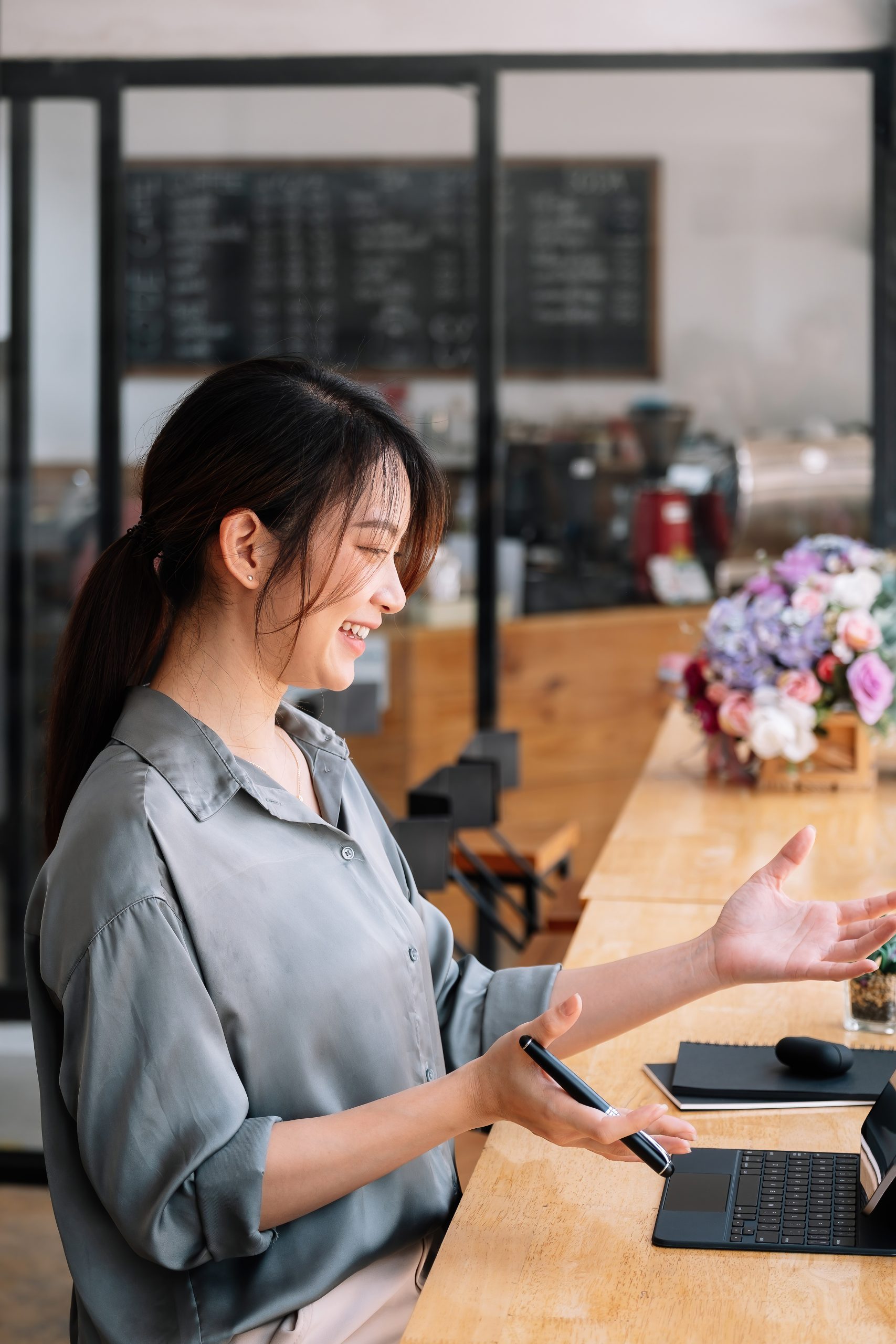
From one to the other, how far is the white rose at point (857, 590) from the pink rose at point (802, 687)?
6.1 inches

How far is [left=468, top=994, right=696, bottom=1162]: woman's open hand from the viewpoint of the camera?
1.04m

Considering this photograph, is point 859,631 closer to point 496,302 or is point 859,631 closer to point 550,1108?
point 496,302

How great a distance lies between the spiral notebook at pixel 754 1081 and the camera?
1.36 meters

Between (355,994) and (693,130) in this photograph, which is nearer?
(355,994)

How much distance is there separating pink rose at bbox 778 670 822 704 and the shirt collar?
1.54m

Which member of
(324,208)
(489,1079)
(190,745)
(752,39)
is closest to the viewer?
(489,1079)

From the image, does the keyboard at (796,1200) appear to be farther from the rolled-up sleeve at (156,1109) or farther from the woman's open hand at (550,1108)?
the rolled-up sleeve at (156,1109)

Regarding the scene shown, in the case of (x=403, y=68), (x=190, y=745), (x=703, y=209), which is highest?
(x=403, y=68)

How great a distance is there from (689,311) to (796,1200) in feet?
9.94

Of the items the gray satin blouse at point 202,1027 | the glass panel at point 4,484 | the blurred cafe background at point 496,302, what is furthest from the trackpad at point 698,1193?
the glass panel at point 4,484

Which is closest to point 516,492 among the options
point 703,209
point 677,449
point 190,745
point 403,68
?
point 677,449

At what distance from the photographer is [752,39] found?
3.70 m

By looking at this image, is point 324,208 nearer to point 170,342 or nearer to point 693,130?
point 170,342

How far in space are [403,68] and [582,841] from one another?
2116 millimetres
